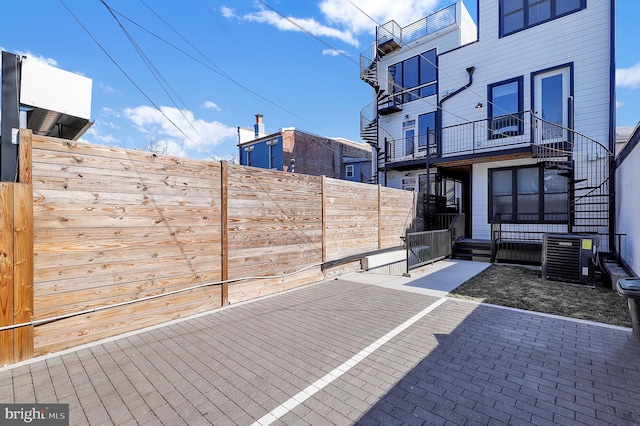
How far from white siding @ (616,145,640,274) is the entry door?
2.53 metres

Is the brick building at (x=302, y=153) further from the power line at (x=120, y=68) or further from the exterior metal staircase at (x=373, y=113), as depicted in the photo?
the power line at (x=120, y=68)

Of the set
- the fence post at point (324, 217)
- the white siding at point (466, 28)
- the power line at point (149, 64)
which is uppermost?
the white siding at point (466, 28)

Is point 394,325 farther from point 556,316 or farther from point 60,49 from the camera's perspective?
point 60,49

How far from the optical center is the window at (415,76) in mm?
13273

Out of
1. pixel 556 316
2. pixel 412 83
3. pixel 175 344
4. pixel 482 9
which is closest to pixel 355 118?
pixel 412 83

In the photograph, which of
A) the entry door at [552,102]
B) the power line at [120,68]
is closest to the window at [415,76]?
the entry door at [552,102]

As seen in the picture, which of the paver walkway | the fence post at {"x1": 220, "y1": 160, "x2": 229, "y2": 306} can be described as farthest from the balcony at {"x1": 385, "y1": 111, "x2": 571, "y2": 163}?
the fence post at {"x1": 220, "y1": 160, "x2": 229, "y2": 306}

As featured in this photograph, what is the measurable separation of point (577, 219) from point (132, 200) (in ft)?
37.3

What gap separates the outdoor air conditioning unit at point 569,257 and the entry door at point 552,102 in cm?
423

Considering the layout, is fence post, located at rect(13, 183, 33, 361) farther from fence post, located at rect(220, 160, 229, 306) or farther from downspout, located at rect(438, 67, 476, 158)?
downspout, located at rect(438, 67, 476, 158)

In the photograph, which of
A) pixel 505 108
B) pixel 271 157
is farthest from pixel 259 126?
pixel 505 108

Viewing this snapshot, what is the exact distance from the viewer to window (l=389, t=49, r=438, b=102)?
1327cm

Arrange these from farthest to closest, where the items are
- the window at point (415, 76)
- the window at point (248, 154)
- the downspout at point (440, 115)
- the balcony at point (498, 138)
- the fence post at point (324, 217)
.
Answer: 1. the window at point (248, 154)
2. the window at point (415, 76)
3. the downspout at point (440, 115)
4. the balcony at point (498, 138)
5. the fence post at point (324, 217)

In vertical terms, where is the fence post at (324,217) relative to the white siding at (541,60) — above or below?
below
